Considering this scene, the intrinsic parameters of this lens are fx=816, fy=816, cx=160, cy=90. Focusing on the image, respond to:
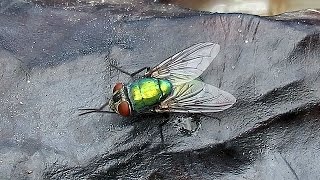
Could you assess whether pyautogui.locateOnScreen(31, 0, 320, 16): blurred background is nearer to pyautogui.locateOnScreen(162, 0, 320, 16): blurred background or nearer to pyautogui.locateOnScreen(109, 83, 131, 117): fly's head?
pyautogui.locateOnScreen(162, 0, 320, 16): blurred background

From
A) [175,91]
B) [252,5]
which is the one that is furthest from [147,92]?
[252,5]

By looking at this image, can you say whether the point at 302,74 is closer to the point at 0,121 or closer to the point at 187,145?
the point at 187,145

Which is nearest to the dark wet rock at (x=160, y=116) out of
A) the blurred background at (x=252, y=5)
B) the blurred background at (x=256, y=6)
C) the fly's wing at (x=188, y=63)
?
the fly's wing at (x=188, y=63)

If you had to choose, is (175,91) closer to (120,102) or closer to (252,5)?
(120,102)

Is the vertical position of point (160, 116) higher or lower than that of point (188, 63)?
lower

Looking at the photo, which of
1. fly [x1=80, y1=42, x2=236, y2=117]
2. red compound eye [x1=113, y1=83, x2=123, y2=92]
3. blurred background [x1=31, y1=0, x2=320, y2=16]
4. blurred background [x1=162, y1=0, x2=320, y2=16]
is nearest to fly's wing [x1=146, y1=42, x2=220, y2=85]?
fly [x1=80, y1=42, x2=236, y2=117]

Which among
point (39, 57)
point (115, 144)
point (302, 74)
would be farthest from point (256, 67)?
point (39, 57)
